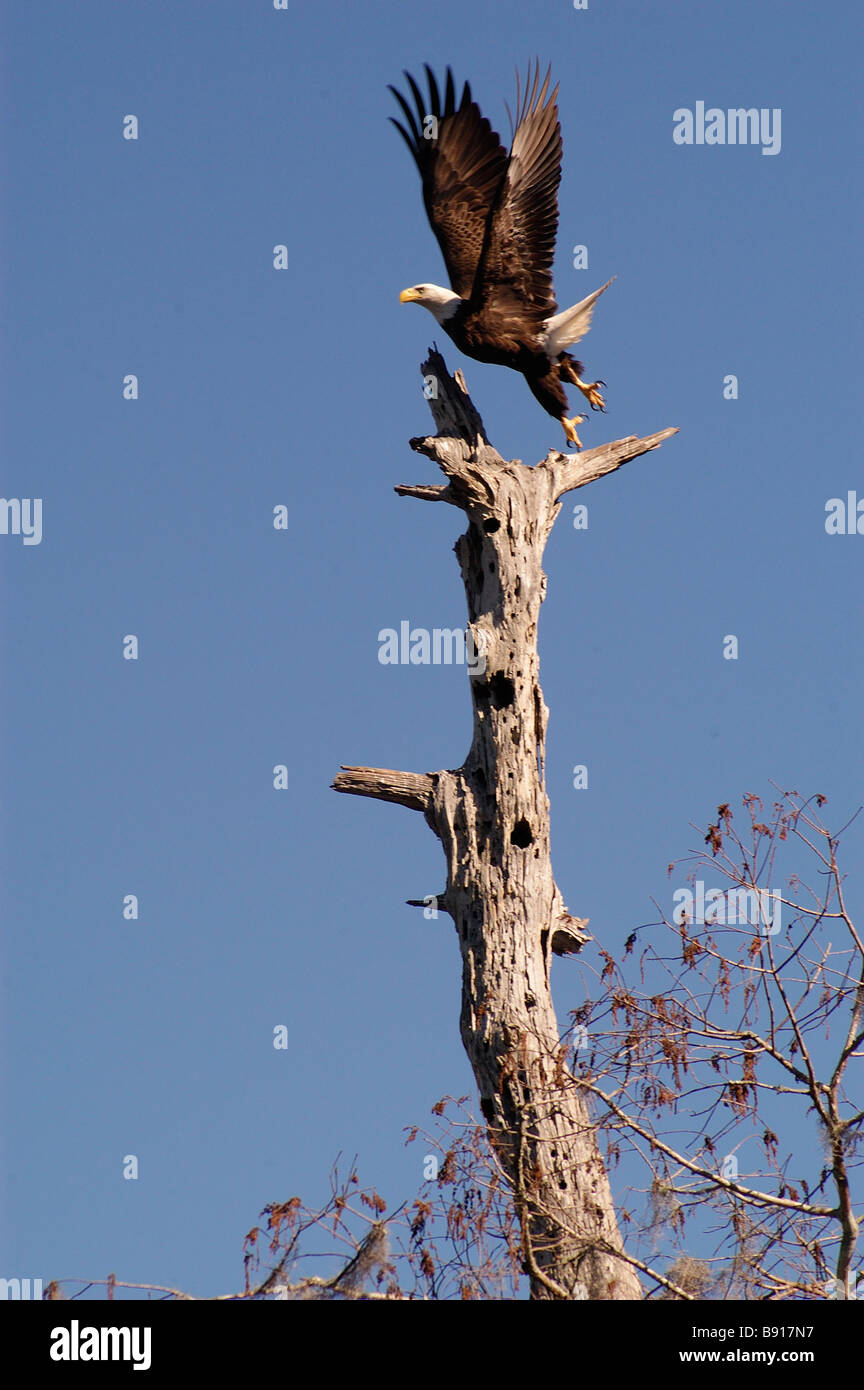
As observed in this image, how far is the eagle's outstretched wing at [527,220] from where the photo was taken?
8047 millimetres

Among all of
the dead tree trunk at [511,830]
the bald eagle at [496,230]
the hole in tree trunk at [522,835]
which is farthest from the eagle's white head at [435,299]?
the hole in tree trunk at [522,835]

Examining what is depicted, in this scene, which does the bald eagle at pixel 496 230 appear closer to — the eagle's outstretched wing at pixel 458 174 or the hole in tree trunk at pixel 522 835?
the eagle's outstretched wing at pixel 458 174

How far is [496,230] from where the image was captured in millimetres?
8031

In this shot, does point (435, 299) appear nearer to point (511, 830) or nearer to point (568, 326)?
point (568, 326)

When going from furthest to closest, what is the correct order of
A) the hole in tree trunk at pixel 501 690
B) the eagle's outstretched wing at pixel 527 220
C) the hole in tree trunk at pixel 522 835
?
the eagle's outstretched wing at pixel 527 220 → the hole in tree trunk at pixel 501 690 → the hole in tree trunk at pixel 522 835

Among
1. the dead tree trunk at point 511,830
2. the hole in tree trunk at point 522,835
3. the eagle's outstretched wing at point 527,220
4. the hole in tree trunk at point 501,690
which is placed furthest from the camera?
the eagle's outstretched wing at point 527,220

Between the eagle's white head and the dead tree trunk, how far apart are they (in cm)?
68

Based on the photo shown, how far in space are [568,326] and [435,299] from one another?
694mm

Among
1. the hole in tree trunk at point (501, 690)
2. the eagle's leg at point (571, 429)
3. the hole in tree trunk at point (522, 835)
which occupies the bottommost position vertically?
the hole in tree trunk at point (522, 835)

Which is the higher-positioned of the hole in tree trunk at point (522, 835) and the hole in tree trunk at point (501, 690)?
the hole in tree trunk at point (501, 690)

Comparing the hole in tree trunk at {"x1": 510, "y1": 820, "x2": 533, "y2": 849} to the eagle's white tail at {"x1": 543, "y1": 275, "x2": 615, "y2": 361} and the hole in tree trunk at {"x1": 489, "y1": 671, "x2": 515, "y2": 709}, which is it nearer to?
the hole in tree trunk at {"x1": 489, "y1": 671, "x2": 515, "y2": 709}

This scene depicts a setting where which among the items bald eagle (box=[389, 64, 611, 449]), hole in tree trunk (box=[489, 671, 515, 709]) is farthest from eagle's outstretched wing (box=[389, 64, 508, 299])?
hole in tree trunk (box=[489, 671, 515, 709])

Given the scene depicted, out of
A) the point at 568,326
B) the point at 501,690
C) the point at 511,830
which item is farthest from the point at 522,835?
the point at 568,326
